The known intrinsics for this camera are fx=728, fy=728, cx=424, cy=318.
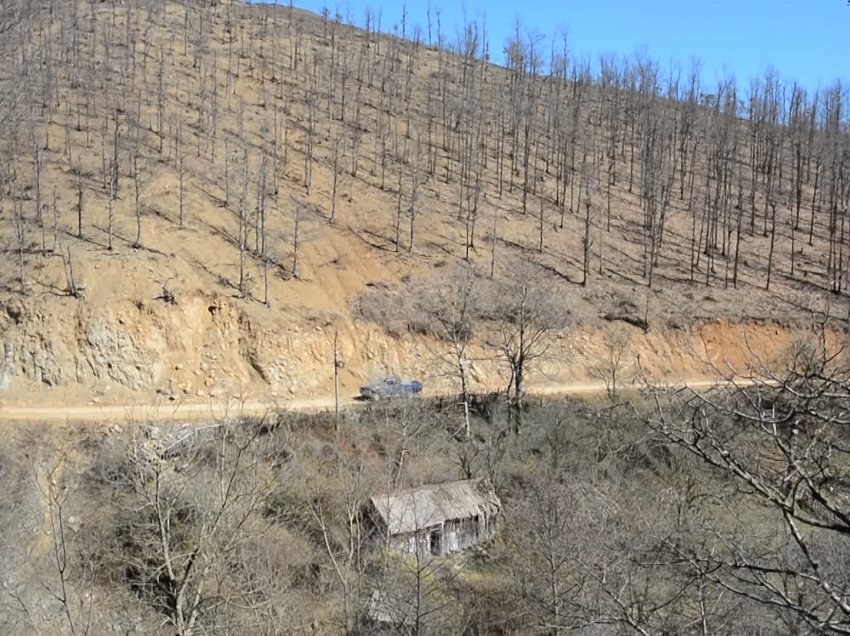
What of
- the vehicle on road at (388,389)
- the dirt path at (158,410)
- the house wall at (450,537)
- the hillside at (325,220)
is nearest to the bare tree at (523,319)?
the hillside at (325,220)

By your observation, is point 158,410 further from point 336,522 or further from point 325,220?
point 325,220

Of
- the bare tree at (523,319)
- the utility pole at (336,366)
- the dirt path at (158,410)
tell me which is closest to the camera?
the dirt path at (158,410)

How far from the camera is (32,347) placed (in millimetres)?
29719

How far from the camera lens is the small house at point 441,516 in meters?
23.3

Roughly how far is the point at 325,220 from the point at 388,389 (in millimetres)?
14127

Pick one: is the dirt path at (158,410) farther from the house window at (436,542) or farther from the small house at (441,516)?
the house window at (436,542)

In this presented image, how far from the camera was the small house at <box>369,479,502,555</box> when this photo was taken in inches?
919

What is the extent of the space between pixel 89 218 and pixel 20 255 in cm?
436

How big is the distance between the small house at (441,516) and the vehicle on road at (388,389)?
6.05 metres

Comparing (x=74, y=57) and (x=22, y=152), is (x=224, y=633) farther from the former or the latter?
(x=74, y=57)

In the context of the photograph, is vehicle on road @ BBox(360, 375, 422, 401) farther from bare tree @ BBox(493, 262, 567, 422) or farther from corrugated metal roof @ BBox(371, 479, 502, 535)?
corrugated metal roof @ BBox(371, 479, 502, 535)

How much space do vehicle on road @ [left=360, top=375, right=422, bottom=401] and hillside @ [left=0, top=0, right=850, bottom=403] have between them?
1.94 m

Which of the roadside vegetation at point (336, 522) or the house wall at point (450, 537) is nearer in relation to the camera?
the roadside vegetation at point (336, 522)

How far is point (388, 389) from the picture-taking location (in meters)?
31.6
